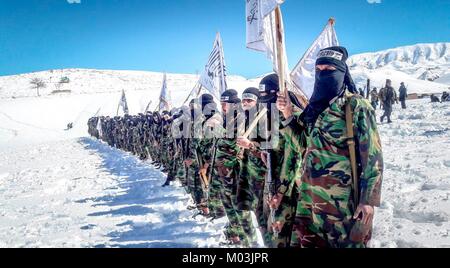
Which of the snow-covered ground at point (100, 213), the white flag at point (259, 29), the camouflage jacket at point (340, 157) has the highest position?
the white flag at point (259, 29)

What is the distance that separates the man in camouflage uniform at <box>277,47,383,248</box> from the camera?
2256mm

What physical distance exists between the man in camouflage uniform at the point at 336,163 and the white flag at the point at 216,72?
306cm

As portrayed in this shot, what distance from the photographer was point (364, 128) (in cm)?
228

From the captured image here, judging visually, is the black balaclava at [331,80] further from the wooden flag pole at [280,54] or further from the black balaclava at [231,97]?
the black balaclava at [231,97]

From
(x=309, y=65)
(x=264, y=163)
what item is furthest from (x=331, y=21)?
(x=264, y=163)

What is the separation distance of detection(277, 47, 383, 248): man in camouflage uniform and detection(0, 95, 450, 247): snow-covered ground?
1.30 meters

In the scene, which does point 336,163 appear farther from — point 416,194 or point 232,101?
point 416,194

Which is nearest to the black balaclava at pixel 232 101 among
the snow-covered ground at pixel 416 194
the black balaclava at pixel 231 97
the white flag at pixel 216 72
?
the black balaclava at pixel 231 97

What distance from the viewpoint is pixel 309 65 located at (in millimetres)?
4750

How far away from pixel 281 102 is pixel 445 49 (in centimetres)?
21557

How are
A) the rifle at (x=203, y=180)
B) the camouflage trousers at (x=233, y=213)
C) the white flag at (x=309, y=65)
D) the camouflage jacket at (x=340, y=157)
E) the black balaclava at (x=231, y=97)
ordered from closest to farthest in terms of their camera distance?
the camouflage jacket at (x=340, y=157)
the camouflage trousers at (x=233, y=213)
the black balaclava at (x=231, y=97)
the white flag at (x=309, y=65)
the rifle at (x=203, y=180)

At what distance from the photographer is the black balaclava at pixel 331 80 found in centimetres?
241

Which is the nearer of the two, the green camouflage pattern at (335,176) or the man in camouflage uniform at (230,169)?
the green camouflage pattern at (335,176)

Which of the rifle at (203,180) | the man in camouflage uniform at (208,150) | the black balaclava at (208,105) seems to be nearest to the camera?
the man in camouflage uniform at (208,150)
